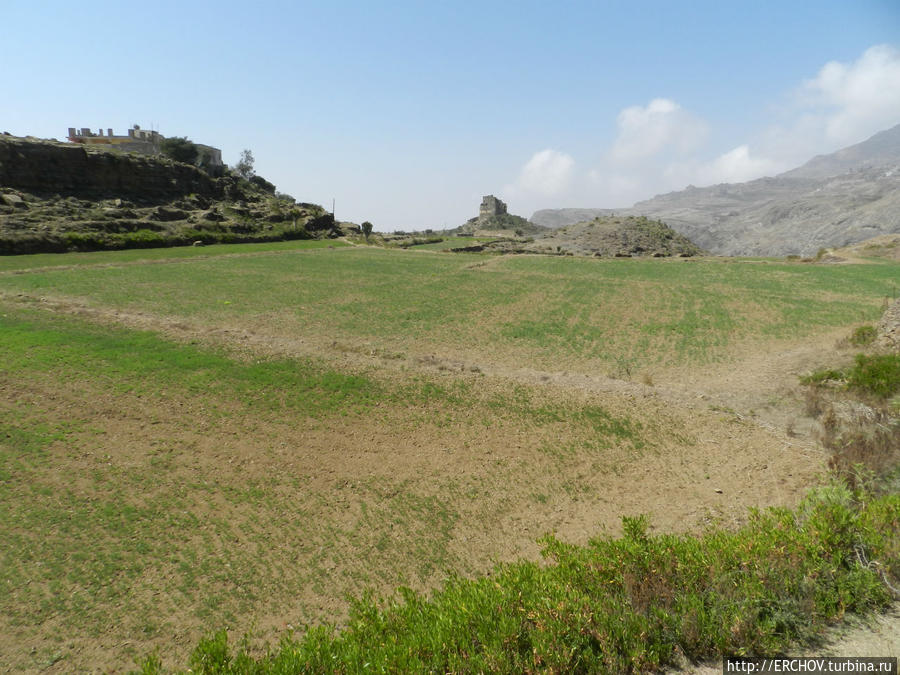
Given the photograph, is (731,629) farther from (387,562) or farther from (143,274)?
(143,274)

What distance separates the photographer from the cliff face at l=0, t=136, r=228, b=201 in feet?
175

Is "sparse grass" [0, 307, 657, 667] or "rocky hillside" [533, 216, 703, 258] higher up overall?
"rocky hillside" [533, 216, 703, 258]

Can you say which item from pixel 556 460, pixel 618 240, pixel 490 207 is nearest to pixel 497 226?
pixel 490 207

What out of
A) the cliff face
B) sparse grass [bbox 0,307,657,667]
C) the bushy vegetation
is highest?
the cliff face

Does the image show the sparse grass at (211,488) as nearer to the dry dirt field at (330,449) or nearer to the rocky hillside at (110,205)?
the dry dirt field at (330,449)

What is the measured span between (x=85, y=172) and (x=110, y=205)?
691cm

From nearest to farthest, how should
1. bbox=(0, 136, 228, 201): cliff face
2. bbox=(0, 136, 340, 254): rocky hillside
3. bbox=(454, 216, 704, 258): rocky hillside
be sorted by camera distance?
bbox=(0, 136, 340, 254): rocky hillside → bbox=(0, 136, 228, 201): cliff face → bbox=(454, 216, 704, 258): rocky hillside

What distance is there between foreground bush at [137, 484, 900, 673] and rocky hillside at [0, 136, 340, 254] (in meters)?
56.6

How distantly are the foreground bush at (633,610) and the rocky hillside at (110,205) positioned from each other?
56565 millimetres

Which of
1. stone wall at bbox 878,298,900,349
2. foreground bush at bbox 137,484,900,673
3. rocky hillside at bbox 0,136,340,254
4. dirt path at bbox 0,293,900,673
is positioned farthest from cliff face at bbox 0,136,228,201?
stone wall at bbox 878,298,900,349

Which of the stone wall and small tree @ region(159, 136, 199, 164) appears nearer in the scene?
the stone wall

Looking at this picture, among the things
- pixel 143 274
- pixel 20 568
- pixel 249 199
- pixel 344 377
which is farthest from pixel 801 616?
pixel 249 199

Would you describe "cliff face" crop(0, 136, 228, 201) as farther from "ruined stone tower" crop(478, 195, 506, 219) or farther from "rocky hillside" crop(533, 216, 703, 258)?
"ruined stone tower" crop(478, 195, 506, 219)

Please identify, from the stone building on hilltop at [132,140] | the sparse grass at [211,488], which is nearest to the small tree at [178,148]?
the stone building on hilltop at [132,140]
